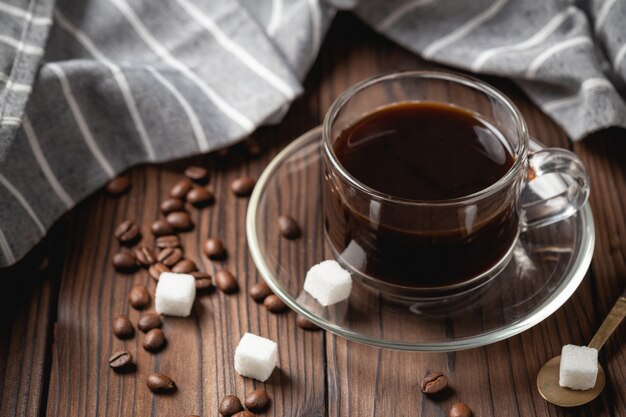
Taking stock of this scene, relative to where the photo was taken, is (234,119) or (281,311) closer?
(281,311)

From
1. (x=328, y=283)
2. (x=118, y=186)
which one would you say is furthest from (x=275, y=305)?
(x=118, y=186)

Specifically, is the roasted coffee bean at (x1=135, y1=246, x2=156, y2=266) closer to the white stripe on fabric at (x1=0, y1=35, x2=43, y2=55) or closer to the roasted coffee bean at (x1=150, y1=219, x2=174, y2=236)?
the roasted coffee bean at (x1=150, y1=219, x2=174, y2=236)

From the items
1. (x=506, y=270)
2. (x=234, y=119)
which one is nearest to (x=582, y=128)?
(x=506, y=270)

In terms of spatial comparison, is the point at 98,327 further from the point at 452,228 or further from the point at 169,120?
the point at 452,228

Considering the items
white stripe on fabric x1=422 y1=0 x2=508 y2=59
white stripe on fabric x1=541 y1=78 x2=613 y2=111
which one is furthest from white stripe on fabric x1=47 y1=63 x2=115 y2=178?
white stripe on fabric x1=541 y1=78 x2=613 y2=111

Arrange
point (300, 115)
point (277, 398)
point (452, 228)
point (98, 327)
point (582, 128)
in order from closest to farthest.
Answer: point (452, 228), point (277, 398), point (98, 327), point (582, 128), point (300, 115)

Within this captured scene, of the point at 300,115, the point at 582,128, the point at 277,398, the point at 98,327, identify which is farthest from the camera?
the point at 300,115
